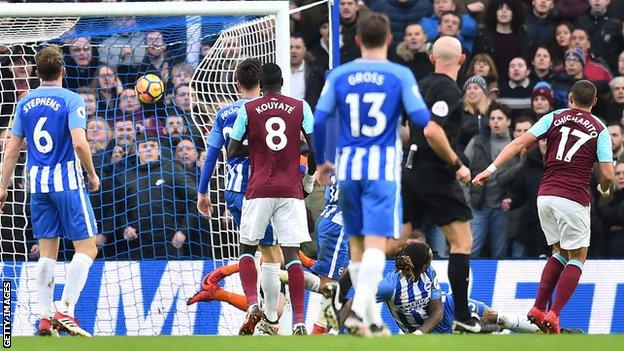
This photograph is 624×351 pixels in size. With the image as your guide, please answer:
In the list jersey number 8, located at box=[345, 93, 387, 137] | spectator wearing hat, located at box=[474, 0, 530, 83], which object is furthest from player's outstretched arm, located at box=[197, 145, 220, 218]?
spectator wearing hat, located at box=[474, 0, 530, 83]

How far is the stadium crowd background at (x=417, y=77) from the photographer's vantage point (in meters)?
14.0

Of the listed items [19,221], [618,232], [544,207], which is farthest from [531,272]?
[19,221]

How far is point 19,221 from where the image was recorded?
14.0 meters

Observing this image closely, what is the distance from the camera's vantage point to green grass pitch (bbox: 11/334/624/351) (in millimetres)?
8062

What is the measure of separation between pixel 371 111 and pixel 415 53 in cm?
640

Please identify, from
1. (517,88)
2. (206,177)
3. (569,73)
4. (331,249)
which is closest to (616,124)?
(569,73)

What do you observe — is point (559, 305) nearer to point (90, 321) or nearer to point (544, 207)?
point (544, 207)

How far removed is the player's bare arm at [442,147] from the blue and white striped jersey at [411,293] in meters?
2.34

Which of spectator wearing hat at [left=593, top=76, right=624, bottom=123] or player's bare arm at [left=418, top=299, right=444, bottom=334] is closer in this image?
player's bare arm at [left=418, top=299, right=444, bottom=334]

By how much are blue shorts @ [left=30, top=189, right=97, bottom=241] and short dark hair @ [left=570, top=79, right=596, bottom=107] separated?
402cm

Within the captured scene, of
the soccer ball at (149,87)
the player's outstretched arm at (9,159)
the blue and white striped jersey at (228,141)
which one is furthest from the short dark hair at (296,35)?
the player's outstretched arm at (9,159)

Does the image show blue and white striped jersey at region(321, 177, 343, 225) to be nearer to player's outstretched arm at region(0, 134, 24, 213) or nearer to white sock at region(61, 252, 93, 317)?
white sock at region(61, 252, 93, 317)

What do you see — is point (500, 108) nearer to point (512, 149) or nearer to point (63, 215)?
point (512, 149)

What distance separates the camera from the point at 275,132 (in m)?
11.0
